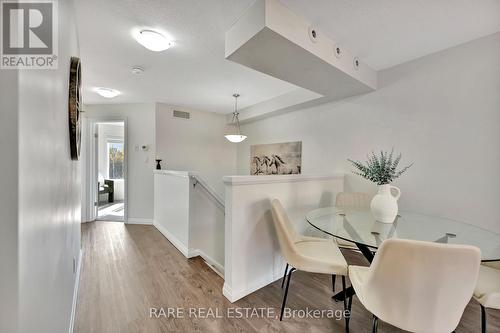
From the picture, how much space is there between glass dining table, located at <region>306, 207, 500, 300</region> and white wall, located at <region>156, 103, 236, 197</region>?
2817mm

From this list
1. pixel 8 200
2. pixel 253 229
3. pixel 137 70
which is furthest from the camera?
pixel 137 70

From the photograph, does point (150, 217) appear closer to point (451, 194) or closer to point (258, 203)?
point (258, 203)

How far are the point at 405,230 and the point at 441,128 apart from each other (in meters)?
1.49

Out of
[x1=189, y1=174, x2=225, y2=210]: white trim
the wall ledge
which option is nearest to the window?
the wall ledge

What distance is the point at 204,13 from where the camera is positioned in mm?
1767

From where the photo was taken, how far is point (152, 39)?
6.56 feet

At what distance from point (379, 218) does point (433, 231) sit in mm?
358

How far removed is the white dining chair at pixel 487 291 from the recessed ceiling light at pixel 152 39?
3.19 metres

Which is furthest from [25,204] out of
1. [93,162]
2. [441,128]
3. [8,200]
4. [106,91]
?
[93,162]

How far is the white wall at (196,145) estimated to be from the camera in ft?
14.5

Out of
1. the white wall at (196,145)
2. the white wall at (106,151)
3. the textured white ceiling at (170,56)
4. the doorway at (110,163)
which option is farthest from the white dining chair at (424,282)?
the white wall at (106,151)

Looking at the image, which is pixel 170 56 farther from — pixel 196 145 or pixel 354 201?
pixel 354 201

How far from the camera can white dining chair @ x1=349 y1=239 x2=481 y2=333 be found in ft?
3.00

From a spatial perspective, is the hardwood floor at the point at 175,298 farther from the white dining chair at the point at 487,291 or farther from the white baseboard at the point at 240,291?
the white dining chair at the point at 487,291
